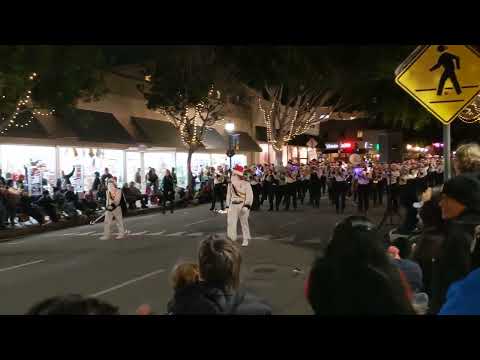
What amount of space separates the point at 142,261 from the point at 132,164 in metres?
20.4

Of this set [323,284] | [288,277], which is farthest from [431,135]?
[323,284]

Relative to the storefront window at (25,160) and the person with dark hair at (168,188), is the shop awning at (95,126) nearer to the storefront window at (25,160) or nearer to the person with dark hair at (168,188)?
the storefront window at (25,160)

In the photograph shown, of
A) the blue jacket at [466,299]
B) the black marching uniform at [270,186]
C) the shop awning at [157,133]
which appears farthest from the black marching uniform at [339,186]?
the blue jacket at [466,299]

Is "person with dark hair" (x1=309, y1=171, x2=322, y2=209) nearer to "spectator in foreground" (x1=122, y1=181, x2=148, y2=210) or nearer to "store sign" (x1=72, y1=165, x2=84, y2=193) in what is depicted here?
"spectator in foreground" (x1=122, y1=181, x2=148, y2=210)

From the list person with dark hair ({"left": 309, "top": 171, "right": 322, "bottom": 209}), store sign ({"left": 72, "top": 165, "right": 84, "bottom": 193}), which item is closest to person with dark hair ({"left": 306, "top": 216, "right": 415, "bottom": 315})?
person with dark hair ({"left": 309, "top": 171, "right": 322, "bottom": 209})

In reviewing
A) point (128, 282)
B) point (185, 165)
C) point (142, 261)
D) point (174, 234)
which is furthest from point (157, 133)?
point (128, 282)

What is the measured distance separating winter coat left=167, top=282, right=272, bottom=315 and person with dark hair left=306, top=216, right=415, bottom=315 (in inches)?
25.3

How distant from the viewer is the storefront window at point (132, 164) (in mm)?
31078

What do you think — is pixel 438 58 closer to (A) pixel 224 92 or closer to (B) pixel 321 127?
(A) pixel 224 92

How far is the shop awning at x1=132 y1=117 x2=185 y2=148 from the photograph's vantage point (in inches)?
1201

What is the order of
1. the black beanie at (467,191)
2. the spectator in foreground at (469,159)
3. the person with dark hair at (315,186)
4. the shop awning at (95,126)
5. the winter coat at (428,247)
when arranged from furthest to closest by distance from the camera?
1. the person with dark hair at (315,186)
2. the shop awning at (95,126)
3. the spectator in foreground at (469,159)
4. the winter coat at (428,247)
5. the black beanie at (467,191)

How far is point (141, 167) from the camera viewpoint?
106 feet

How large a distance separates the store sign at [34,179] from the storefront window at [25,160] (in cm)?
19

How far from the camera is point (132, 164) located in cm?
3155
